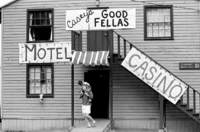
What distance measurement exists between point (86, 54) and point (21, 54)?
3170 mm

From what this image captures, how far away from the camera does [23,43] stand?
19.4m

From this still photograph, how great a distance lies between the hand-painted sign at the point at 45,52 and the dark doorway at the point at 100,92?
7.17ft

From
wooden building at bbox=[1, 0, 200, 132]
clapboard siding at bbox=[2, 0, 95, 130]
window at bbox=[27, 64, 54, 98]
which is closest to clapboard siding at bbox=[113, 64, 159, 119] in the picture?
wooden building at bbox=[1, 0, 200, 132]

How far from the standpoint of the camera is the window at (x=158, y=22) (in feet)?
61.3

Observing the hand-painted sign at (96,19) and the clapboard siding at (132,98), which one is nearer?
the hand-painted sign at (96,19)

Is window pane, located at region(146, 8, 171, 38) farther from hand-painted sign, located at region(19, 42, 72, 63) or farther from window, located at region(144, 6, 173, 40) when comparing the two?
hand-painted sign, located at region(19, 42, 72, 63)

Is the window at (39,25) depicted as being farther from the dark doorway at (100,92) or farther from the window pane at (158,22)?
the window pane at (158,22)

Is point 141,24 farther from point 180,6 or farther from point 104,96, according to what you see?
point 104,96

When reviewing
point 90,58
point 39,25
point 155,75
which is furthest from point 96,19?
point 39,25

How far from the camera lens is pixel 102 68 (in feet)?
62.8

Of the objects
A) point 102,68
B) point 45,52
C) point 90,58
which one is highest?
point 45,52

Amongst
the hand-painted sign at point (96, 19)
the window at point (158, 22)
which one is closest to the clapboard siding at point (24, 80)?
the hand-painted sign at point (96, 19)

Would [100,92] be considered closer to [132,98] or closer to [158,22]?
[132,98]

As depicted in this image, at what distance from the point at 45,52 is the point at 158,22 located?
522 cm
